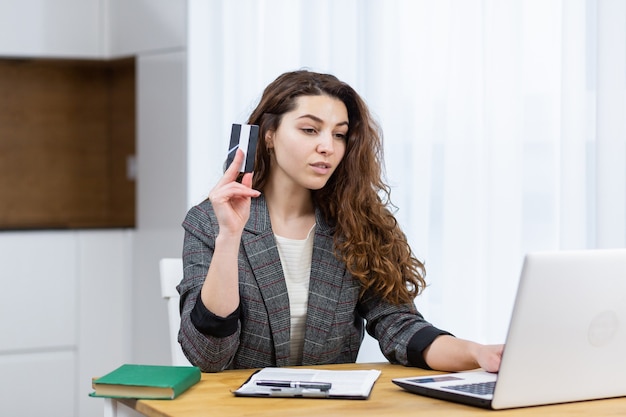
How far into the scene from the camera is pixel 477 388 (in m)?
1.62

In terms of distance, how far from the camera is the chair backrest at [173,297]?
2.22 metres

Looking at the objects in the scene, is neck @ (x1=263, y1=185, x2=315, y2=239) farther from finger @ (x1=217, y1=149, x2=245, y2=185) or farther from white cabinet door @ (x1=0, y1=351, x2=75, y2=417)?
white cabinet door @ (x1=0, y1=351, x2=75, y2=417)

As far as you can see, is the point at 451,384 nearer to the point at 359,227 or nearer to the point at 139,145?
the point at 359,227

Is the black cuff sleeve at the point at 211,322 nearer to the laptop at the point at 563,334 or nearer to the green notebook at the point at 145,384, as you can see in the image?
the green notebook at the point at 145,384

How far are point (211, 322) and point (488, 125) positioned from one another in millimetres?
1046

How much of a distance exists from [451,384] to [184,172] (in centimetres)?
230

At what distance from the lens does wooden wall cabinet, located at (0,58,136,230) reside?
4.52 m

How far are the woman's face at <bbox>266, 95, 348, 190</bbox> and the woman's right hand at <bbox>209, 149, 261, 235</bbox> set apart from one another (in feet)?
0.89

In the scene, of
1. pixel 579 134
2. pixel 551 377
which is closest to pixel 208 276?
pixel 551 377

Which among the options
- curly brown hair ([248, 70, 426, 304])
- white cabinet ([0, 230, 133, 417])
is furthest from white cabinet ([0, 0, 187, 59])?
curly brown hair ([248, 70, 426, 304])

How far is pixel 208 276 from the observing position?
73.7 inches

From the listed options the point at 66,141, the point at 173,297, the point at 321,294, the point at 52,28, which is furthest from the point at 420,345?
the point at 66,141

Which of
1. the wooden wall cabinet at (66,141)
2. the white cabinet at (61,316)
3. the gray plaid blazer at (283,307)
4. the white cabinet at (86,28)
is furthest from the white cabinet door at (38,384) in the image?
the gray plaid blazer at (283,307)

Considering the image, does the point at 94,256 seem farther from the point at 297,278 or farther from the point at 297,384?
the point at 297,384
